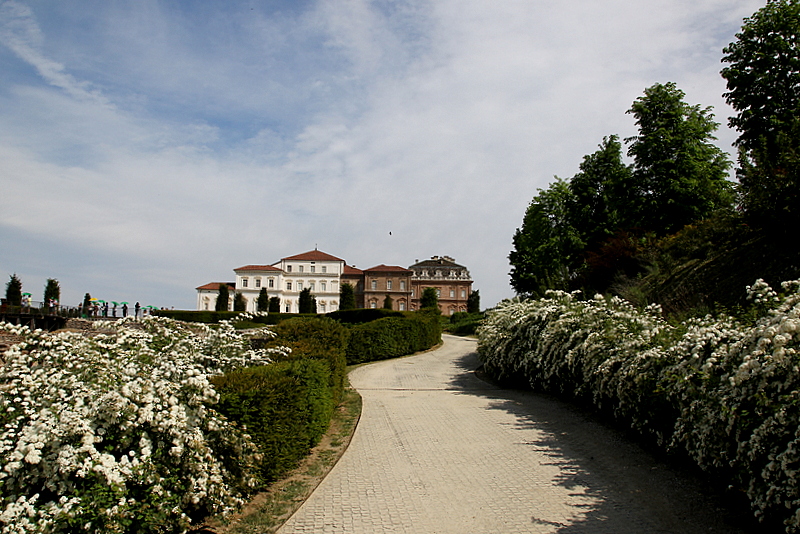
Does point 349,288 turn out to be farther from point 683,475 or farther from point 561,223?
point 683,475

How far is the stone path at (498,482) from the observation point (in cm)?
492

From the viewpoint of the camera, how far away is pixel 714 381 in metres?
5.04

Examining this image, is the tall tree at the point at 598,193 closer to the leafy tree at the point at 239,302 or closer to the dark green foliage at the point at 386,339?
the dark green foliage at the point at 386,339

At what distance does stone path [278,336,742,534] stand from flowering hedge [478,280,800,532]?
48 cm

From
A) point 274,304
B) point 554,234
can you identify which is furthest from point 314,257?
point 554,234

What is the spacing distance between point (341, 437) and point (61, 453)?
4871 millimetres

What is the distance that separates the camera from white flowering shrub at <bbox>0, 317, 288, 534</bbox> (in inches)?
141

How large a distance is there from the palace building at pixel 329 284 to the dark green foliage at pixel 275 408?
223 ft

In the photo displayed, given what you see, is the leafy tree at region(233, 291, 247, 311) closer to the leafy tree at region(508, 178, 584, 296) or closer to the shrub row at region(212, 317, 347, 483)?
the leafy tree at region(508, 178, 584, 296)

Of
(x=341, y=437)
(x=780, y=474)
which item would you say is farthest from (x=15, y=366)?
(x=780, y=474)

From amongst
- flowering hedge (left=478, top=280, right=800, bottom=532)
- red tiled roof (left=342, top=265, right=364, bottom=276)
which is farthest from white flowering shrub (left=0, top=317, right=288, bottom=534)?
red tiled roof (left=342, top=265, right=364, bottom=276)

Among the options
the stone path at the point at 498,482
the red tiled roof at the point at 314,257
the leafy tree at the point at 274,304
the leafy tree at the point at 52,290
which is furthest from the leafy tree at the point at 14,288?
the stone path at the point at 498,482

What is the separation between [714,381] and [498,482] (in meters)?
2.49

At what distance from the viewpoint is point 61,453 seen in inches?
142
